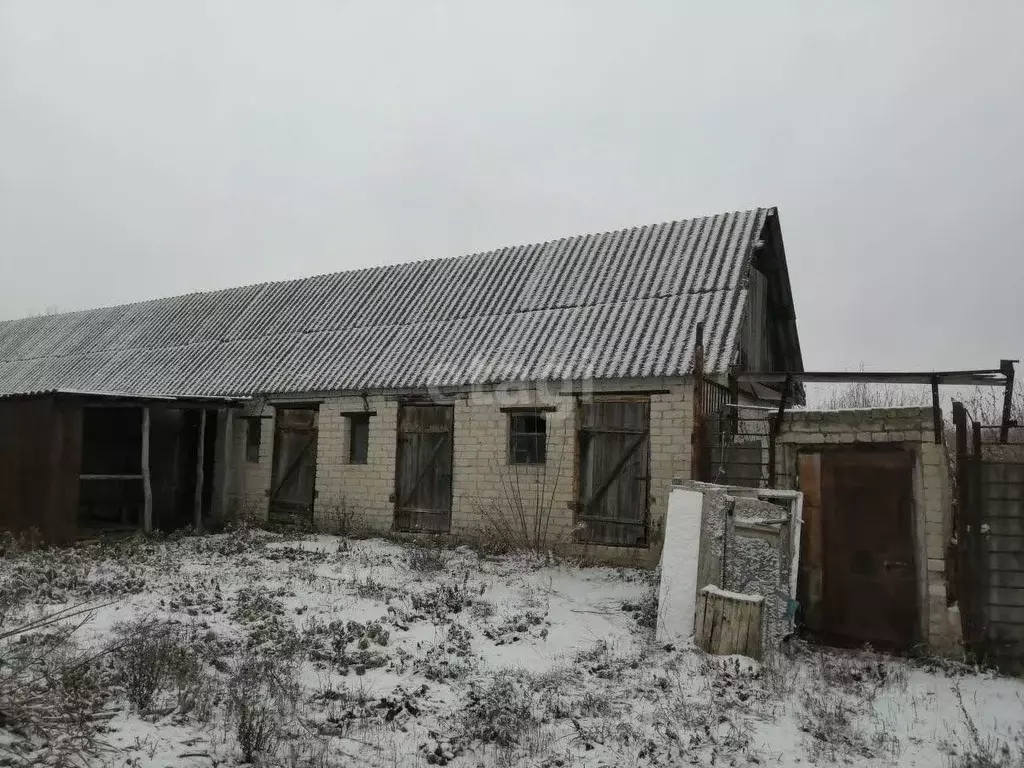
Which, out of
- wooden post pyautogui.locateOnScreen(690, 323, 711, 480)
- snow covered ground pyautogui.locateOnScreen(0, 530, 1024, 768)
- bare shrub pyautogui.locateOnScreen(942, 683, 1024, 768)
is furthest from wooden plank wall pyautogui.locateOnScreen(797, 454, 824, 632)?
bare shrub pyautogui.locateOnScreen(942, 683, 1024, 768)

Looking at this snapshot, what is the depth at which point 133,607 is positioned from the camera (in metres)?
8.07

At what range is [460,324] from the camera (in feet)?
49.5

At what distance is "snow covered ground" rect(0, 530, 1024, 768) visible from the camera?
16.3 ft

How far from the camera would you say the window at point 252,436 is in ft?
52.9

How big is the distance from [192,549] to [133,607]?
14.9 ft

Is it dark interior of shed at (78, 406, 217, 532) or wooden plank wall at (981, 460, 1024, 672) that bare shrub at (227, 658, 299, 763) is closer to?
wooden plank wall at (981, 460, 1024, 672)

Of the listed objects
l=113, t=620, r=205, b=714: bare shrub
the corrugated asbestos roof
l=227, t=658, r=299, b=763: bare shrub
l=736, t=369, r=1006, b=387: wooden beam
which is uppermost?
the corrugated asbestos roof

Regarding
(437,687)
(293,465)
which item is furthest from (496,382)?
(437,687)

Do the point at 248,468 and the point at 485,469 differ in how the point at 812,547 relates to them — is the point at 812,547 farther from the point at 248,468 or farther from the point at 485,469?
the point at 248,468

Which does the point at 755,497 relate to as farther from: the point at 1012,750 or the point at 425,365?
the point at 425,365

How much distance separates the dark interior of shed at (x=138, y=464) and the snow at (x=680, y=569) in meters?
11.7

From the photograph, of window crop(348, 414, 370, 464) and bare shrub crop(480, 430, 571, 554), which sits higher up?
window crop(348, 414, 370, 464)

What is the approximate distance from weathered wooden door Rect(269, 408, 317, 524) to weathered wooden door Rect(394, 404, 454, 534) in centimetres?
246

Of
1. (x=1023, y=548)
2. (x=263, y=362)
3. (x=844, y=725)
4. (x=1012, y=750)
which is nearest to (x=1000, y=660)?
(x=1023, y=548)
